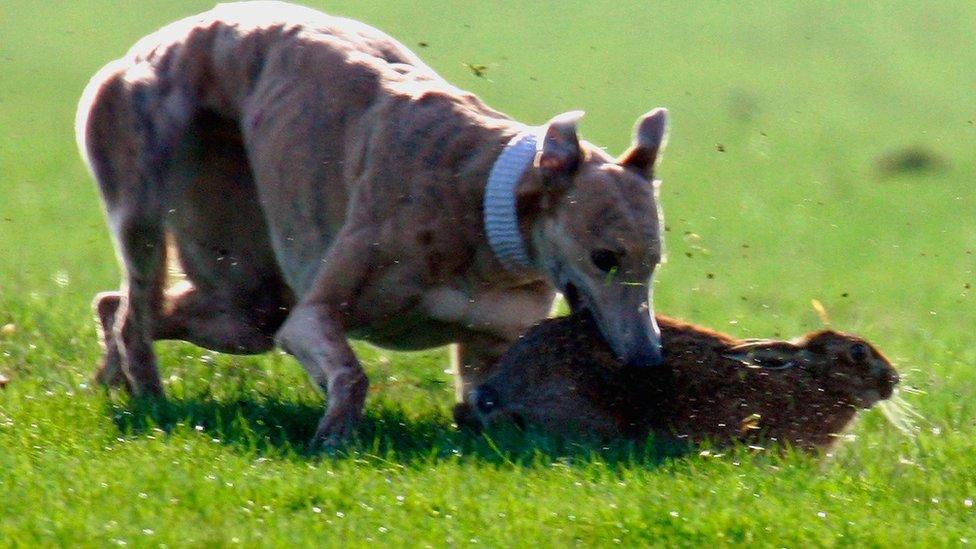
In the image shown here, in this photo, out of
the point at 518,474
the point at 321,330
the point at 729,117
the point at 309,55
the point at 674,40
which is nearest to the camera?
the point at 518,474

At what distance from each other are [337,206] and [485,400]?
1.09m

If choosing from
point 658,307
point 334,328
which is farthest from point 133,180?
point 658,307

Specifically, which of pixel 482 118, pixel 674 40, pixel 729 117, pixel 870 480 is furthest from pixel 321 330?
pixel 674 40

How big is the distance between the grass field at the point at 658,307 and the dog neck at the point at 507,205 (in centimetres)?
71

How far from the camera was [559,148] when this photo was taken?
598cm

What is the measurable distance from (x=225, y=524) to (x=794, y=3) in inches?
1238

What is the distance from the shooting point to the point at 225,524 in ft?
15.3

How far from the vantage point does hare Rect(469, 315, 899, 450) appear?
5957mm

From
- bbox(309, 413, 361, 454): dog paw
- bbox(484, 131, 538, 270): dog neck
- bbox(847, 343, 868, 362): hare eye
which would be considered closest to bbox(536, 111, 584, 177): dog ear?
bbox(484, 131, 538, 270): dog neck

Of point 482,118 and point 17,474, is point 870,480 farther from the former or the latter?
point 17,474

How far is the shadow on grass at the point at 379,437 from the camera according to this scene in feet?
18.3

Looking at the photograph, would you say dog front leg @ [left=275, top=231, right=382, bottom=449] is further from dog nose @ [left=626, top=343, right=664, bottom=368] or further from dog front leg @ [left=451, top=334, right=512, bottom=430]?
dog nose @ [left=626, top=343, right=664, bottom=368]

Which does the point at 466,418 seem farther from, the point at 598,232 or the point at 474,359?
the point at 598,232

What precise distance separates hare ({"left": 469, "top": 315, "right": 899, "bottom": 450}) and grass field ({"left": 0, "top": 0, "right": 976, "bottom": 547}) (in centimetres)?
21
